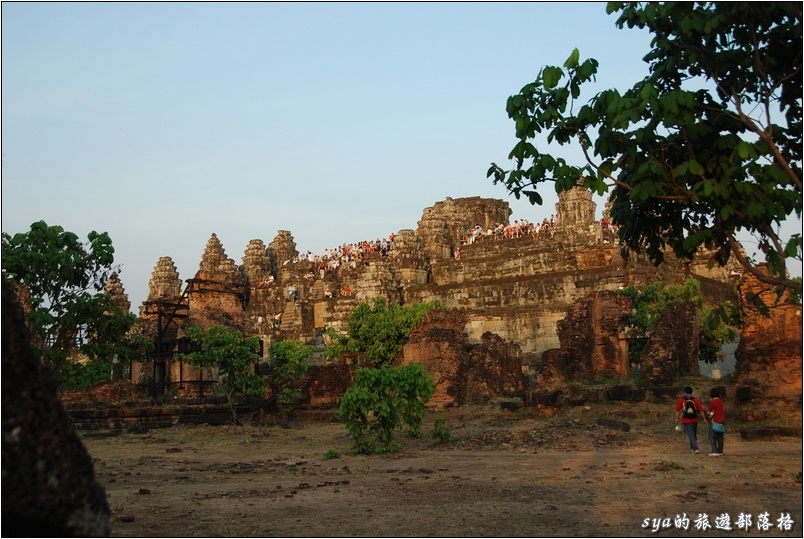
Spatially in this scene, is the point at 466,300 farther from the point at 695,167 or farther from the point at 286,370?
the point at 695,167

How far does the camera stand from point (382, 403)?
54.3ft

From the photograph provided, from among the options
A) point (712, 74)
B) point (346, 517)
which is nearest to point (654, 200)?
point (712, 74)

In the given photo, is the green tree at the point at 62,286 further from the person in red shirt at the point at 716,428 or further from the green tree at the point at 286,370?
the person in red shirt at the point at 716,428

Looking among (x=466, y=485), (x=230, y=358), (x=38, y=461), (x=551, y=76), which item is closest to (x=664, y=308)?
(x=230, y=358)

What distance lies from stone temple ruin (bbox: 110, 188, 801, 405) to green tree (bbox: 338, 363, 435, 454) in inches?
210

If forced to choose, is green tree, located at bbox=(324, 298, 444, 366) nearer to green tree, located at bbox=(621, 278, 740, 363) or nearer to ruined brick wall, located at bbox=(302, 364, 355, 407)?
green tree, located at bbox=(621, 278, 740, 363)

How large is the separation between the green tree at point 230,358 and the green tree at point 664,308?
35.3 ft

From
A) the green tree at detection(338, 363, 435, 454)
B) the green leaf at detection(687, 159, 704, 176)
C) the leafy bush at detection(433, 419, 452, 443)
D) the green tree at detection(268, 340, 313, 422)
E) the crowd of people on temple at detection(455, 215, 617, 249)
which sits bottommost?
the leafy bush at detection(433, 419, 452, 443)

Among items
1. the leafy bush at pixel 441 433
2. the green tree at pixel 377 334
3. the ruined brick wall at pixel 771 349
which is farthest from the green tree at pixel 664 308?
the leafy bush at pixel 441 433

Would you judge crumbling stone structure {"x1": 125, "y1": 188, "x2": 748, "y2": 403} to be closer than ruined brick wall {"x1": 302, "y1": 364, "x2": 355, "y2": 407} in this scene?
No

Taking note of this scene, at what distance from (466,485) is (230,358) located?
46.5 feet

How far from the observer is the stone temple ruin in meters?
27.3

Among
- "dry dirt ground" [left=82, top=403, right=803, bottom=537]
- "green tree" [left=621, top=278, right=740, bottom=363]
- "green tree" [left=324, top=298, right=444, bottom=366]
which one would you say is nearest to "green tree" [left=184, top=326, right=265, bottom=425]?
"dry dirt ground" [left=82, top=403, right=803, bottom=537]

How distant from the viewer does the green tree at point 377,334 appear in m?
36.3
